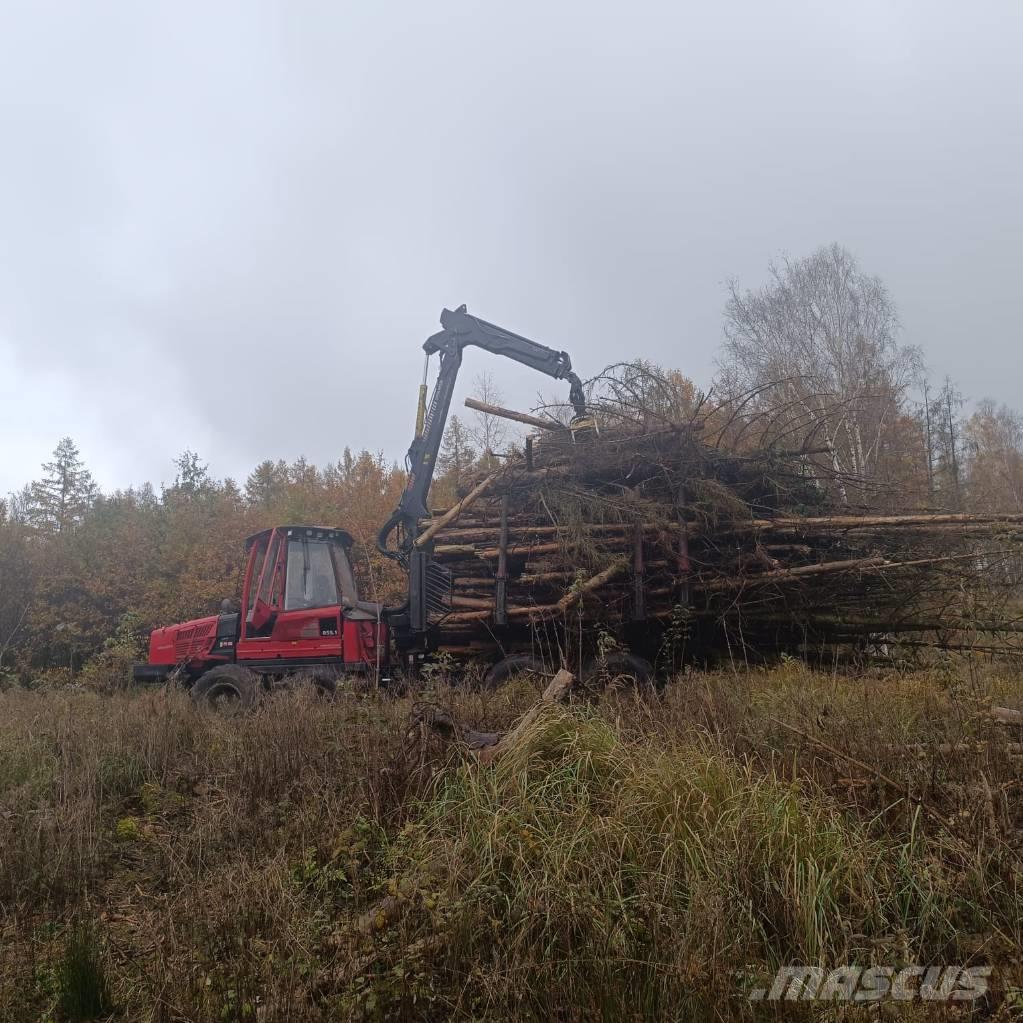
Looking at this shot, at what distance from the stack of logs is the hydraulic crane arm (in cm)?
187

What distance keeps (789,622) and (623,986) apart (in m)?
7.40

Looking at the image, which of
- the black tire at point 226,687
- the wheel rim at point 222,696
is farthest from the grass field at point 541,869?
the black tire at point 226,687

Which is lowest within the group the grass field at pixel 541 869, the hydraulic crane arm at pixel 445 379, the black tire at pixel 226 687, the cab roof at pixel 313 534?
the grass field at pixel 541 869

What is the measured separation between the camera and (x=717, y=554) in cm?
955

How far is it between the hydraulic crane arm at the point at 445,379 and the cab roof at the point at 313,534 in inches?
34.7

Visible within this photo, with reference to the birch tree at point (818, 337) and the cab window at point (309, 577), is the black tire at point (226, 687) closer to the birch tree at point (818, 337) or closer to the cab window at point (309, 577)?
the cab window at point (309, 577)

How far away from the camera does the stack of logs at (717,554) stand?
350 inches

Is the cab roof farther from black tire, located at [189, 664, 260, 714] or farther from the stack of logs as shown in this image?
the stack of logs

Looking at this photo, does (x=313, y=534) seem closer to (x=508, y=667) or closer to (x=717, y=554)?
(x=508, y=667)

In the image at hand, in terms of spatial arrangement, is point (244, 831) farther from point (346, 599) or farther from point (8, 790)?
point (346, 599)

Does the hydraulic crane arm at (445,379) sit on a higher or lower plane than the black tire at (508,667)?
higher

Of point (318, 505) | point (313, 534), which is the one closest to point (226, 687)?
point (313, 534)

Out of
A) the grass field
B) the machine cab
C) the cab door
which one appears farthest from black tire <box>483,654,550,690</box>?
the grass field

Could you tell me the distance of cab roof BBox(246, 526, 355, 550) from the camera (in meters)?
10.2
